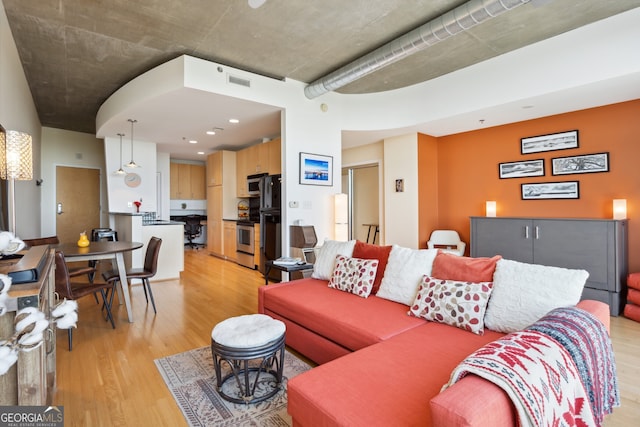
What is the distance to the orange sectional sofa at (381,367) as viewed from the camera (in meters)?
1.03

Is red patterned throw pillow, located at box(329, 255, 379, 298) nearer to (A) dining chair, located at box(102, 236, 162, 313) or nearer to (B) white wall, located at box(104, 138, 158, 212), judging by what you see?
(A) dining chair, located at box(102, 236, 162, 313)

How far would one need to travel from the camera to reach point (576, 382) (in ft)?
3.90

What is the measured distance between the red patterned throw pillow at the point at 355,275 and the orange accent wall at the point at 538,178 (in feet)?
10.3

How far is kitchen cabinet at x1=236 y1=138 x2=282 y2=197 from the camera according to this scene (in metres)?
5.77

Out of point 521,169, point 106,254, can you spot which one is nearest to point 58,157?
point 106,254

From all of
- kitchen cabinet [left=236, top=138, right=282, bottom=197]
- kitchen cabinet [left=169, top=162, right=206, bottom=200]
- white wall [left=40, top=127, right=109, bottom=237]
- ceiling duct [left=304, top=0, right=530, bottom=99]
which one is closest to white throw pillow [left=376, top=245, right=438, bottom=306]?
ceiling duct [left=304, top=0, right=530, bottom=99]

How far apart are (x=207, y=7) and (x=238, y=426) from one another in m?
3.36

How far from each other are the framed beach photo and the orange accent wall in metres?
1.77

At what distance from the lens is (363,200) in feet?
25.3

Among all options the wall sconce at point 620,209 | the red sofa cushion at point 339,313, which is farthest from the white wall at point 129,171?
the wall sconce at point 620,209

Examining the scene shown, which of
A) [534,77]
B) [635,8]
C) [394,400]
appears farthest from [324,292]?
[635,8]

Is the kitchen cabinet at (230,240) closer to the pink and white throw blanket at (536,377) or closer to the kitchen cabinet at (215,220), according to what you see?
the kitchen cabinet at (215,220)

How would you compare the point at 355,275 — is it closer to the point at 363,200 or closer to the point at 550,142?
the point at 550,142

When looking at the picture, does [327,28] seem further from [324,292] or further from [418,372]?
[418,372]
